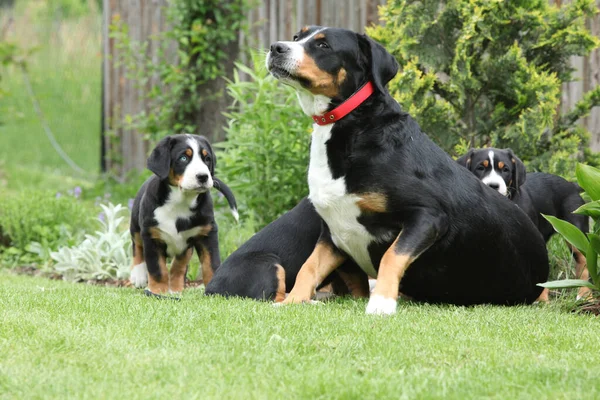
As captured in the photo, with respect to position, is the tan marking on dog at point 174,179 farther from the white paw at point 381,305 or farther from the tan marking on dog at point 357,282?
the white paw at point 381,305

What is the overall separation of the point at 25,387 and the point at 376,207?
92.4 inches

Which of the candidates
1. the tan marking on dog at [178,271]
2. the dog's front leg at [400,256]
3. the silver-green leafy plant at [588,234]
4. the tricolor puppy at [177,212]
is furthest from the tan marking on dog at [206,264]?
the silver-green leafy plant at [588,234]

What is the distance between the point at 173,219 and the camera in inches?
240

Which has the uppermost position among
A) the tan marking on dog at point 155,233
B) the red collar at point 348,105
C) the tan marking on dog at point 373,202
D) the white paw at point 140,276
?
the red collar at point 348,105

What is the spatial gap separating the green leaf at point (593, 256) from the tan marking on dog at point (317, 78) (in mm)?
1709

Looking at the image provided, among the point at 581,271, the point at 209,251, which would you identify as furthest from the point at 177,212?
the point at 581,271

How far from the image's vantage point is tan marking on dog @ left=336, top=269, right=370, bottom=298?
218 inches

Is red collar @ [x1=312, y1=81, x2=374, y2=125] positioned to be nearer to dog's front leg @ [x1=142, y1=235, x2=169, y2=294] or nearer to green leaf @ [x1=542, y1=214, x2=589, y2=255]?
green leaf @ [x1=542, y1=214, x2=589, y2=255]

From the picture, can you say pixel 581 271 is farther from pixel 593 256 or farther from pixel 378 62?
pixel 378 62

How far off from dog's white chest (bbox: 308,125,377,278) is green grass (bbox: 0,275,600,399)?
0.42 metres

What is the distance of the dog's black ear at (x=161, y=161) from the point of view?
5918 mm

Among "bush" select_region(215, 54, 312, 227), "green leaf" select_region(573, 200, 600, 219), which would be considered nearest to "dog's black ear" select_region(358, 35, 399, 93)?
"green leaf" select_region(573, 200, 600, 219)

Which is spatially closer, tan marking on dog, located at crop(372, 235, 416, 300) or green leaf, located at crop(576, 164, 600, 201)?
tan marking on dog, located at crop(372, 235, 416, 300)

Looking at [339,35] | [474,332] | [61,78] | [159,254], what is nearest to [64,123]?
[61,78]
